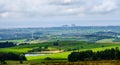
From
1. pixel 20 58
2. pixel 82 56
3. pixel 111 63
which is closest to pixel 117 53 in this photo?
pixel 82 56

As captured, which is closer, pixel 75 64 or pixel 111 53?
pixel 75 64

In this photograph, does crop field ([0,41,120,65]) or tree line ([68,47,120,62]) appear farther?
tree line ([68,47,120,62])

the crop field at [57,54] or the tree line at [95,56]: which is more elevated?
the tree line at [95,56]

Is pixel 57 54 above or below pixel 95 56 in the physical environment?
below

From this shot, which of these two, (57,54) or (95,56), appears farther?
(57,54)

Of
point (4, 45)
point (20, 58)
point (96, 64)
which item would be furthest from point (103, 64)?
point (4, 45)

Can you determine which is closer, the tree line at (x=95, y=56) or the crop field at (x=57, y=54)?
the crop field at (x=57, y=54)

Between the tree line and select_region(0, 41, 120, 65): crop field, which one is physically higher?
the tree line

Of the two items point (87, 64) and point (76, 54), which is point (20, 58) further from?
point (87, 64)

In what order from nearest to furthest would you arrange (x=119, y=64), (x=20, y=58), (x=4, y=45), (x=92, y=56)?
(x=119, y=64) < (x=92, y=56) < (x=20, y=58) < (x=4, y=45)

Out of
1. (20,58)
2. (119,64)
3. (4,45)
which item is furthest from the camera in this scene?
(4,45)
